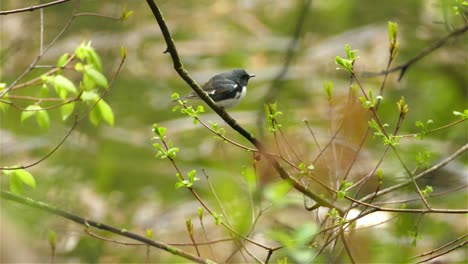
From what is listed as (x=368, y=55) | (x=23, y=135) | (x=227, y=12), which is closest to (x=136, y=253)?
(x=23, y=135)

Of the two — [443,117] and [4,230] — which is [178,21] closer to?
[443,117]

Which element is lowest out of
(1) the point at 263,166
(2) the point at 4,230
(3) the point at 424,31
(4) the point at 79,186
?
(4) the point at 79,186

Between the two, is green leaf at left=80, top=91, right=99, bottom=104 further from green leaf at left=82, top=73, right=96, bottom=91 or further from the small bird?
the small bird

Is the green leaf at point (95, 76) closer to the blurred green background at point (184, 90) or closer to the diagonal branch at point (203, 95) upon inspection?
the diagonal branch at point (203, 95)

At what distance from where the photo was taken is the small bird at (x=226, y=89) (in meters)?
4.33

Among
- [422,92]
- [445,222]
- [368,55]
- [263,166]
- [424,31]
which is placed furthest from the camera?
[368,55]

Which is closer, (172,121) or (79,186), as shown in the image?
(79,186)

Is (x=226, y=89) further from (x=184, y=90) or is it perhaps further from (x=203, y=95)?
(x=184, y=90)

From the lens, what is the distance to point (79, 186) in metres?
7.21

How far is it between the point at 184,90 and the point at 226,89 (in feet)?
14.8

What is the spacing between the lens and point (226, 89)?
4.39 metres

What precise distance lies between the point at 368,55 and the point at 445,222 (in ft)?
11.0

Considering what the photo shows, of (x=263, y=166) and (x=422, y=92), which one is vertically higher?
(x=263, y=166)

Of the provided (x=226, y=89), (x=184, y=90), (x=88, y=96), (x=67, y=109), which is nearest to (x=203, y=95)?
(x=88, y=96)
